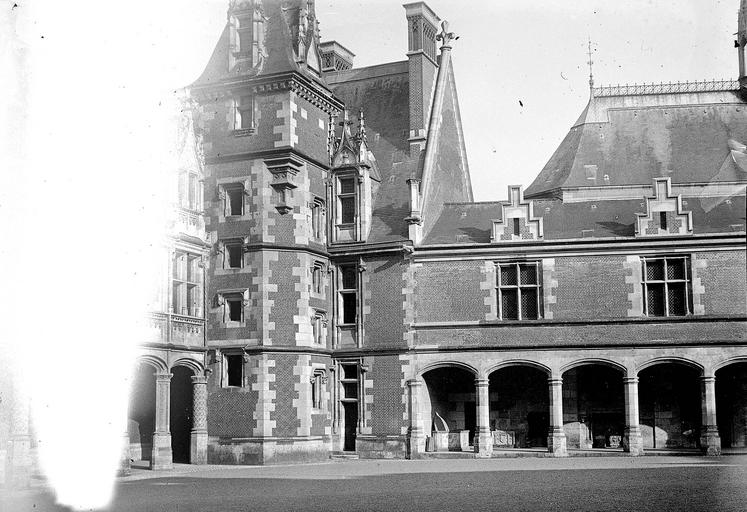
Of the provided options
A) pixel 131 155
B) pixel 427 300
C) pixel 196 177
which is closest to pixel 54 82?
pixel 131 155

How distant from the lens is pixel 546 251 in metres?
32.7

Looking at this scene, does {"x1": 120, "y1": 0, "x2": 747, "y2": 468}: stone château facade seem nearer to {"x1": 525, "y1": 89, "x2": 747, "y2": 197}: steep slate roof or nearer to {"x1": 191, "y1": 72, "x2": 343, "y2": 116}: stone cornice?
{"x1": 191, "y1": 72, "x2": 343, "y2": 116}: stone cornice

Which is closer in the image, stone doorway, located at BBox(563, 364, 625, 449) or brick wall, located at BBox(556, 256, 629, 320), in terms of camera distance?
brick wall, located at BBox(556, 256, 629, 320)

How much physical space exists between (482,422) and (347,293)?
6.00 m

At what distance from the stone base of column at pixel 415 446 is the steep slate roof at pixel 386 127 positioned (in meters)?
6.23

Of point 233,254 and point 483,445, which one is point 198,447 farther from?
point 483,445

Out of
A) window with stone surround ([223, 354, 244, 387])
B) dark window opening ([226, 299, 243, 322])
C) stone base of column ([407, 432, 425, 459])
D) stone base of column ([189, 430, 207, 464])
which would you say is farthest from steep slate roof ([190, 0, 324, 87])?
stone base of column ([407, 432, 425, 459])

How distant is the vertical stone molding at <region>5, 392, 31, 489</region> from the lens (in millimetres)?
22859

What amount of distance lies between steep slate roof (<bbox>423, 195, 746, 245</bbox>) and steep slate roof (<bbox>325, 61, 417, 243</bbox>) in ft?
4.72

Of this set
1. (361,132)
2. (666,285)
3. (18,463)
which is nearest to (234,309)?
(361,132)

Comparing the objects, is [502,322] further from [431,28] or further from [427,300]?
[431,28]

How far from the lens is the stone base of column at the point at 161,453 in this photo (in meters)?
27.9

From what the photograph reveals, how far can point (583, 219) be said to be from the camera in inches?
1318

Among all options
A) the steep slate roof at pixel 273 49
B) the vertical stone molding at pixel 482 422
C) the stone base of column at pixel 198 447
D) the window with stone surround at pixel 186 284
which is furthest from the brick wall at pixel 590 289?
the stone base of column at pixel 198 447
